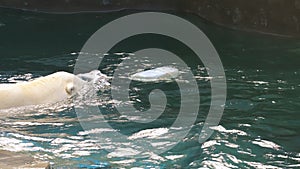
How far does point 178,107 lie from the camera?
581 cm

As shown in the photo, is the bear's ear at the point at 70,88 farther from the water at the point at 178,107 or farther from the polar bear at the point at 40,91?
the water at the point at 178,107

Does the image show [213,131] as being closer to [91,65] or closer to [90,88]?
[90,88]

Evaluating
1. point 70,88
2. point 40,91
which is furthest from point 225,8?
point 40,91

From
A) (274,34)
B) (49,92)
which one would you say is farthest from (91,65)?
(274,34)

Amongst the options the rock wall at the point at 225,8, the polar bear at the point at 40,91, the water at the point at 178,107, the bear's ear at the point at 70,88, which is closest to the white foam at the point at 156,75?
the water at the point at 178,107

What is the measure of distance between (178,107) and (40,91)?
5.25ft

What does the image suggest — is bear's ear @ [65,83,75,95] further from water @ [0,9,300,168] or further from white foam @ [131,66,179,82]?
white foam @ [131,66,179,82]

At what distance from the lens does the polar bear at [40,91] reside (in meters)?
5.64

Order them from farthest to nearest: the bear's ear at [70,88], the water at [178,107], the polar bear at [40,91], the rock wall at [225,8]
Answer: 1. the rock wall at [225,8]
2. the bear's ear at [70,88]
3. the polar bear at [40,91]
4. the water at [178,107]

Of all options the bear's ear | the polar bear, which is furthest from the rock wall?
the bear's ear

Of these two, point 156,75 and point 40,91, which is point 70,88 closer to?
point 40,91

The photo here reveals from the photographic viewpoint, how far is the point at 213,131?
199 inches

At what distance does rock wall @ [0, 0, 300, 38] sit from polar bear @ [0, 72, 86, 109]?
14.5 ft

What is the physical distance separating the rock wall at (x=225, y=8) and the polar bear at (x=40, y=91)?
4.41 m
